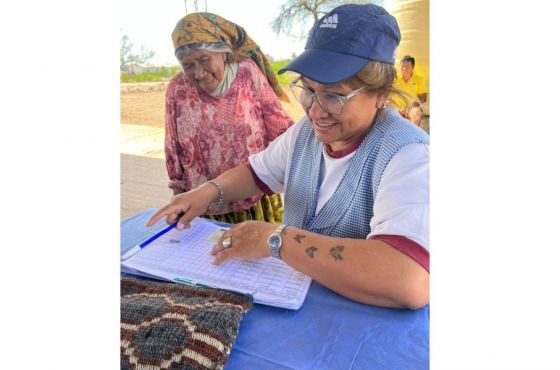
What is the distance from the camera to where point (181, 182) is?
2.40m

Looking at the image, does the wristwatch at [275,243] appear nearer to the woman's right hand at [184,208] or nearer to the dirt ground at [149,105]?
the woman's right hand at [184,208]

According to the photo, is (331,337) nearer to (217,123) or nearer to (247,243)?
(247,243)

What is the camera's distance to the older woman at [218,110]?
224 cm

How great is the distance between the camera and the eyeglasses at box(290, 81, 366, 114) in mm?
1301

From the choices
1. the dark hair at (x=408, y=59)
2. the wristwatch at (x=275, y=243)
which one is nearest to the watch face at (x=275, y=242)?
the wristwatch at (x=275, y=243)

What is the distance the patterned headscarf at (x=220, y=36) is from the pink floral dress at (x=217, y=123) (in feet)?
0.20

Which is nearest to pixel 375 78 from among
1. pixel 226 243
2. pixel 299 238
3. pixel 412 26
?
pixel 299 238

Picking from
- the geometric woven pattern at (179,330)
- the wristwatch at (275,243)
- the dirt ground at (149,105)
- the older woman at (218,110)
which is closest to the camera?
the geometric woven pattern at (179,330)

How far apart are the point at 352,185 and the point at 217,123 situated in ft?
3.78

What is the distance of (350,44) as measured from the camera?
125cm

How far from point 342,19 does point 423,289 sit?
0.81 metres
